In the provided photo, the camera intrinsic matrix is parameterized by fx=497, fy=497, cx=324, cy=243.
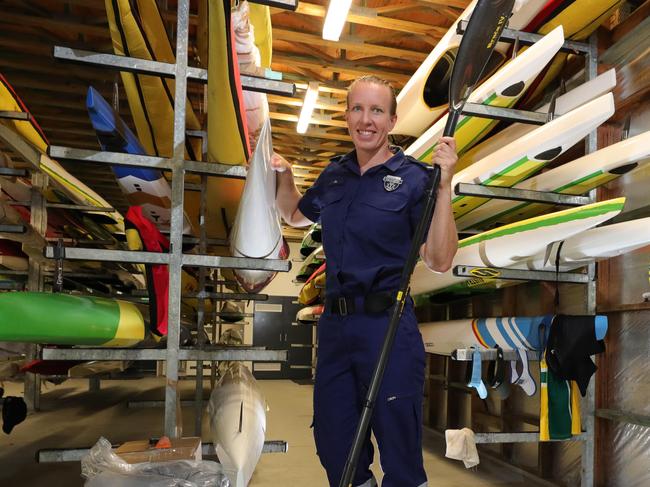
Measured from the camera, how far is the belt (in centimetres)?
147

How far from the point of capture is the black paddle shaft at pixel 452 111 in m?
1.33

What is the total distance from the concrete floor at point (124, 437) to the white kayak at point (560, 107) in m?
1.84

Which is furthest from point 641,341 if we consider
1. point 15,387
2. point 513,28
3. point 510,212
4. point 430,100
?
point 15,387

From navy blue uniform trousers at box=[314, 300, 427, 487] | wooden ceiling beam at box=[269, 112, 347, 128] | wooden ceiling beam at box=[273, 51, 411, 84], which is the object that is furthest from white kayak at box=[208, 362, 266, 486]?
wooden ceiling beam at box=[269, 112, 347, 128]

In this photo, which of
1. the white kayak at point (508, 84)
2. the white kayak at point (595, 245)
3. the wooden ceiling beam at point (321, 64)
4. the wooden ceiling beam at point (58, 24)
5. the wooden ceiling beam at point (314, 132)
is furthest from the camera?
the wooden ceiling beam at point (314, 132)

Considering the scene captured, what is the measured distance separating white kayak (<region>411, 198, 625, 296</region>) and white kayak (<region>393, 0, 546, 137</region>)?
42.6 inches

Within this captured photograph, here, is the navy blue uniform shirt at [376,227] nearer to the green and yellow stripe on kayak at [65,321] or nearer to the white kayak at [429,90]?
the green and yellow stripe on kayak at [65,321]

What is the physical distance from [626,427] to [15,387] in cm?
651

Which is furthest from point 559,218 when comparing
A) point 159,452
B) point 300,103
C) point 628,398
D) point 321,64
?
point 300,103

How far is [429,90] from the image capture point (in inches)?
123

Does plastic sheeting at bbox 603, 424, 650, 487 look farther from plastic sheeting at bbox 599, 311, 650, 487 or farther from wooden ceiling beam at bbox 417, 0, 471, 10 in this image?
wooden ceiling beam at bbox 417, 0, 471, 10

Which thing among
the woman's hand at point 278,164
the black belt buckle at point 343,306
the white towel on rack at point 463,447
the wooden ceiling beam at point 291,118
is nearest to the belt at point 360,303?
the black belt buckle at point 343,306

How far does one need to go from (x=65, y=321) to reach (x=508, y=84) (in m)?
2.11

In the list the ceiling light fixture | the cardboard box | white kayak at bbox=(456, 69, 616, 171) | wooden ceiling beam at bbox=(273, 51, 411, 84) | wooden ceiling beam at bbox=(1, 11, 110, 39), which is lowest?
the cardboard box
